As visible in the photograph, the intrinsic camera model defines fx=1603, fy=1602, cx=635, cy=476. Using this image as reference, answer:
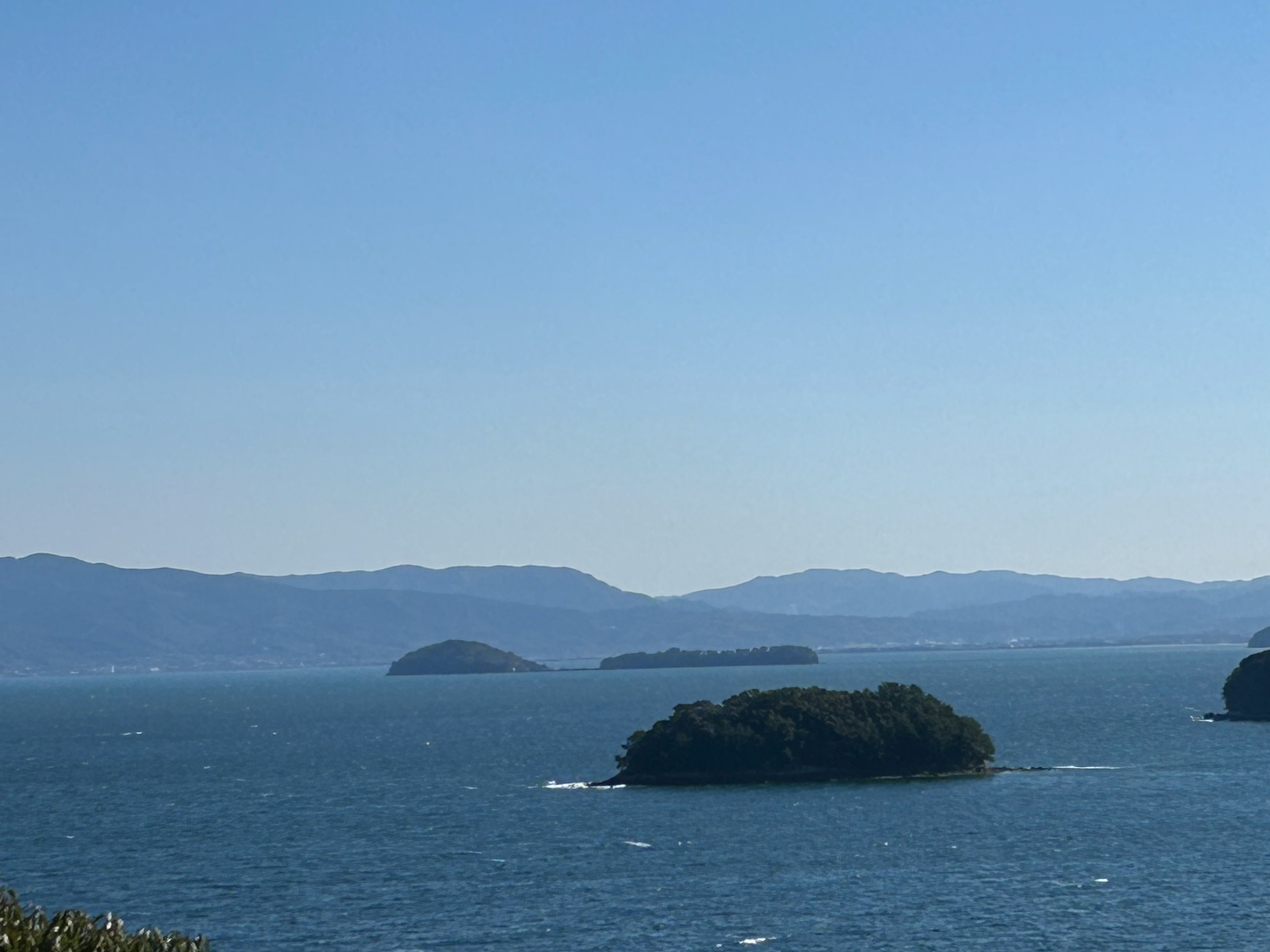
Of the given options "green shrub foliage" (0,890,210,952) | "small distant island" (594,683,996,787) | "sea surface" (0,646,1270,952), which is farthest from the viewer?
"small distant island" (594,683,996,787)

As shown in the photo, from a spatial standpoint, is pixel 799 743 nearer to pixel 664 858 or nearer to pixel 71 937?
pixel 664 858

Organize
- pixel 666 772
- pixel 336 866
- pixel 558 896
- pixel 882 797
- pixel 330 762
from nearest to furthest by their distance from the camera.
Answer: pixel 558 896, pixel 336 866, pixel 882 797, pixel 666 772, pixel 330 762

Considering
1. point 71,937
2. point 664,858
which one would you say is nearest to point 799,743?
point 664,858

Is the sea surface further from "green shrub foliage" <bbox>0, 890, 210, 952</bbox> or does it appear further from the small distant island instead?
"green shrub foliage" <bbox>0, 890, 210, 952</bbox>

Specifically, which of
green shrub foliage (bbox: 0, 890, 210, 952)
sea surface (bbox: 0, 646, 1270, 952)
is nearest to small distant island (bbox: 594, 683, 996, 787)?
sea surface (bbox: 0, 646, 1270, 952)

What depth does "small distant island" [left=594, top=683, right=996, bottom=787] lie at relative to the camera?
455 ft

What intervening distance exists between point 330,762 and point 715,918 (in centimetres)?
9977

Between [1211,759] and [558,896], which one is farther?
[1211,759]

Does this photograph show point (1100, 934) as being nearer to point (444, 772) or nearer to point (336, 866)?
point (336, 866)

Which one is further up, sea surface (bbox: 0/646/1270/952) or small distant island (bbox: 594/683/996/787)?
small distant island (bbox: 594/683/996/787)

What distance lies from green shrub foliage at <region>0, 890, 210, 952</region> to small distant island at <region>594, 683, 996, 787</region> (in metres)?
97.3

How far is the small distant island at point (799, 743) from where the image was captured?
455 ft

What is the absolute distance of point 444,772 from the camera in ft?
511

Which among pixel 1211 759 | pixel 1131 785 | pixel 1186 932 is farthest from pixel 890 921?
pixel 1211 759
